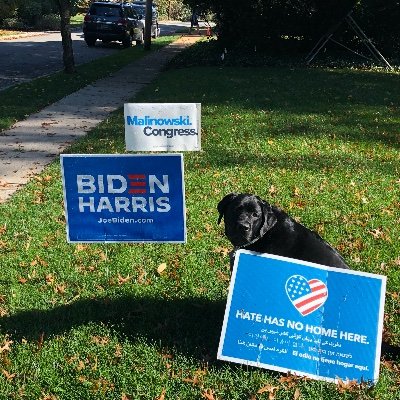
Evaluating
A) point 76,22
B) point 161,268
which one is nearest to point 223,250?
point 161,268

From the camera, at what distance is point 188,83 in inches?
609

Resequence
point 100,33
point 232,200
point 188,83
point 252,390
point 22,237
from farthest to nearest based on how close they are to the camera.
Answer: point 100,33 → point 188,83 → point 22,237 → point 232,200 → point 252,390

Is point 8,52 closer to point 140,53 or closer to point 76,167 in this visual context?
point 140,53

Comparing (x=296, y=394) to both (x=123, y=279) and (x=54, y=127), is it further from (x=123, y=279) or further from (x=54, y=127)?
(x=54, y=127)

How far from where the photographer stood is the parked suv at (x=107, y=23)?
27.9m

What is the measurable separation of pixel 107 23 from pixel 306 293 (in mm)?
26873

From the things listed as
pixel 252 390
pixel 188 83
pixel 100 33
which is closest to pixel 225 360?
pixel 252 390

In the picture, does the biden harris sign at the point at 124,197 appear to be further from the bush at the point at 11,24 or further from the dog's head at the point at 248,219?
the bush at the point at 11,24

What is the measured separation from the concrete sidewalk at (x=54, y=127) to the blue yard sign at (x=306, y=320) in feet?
13.4

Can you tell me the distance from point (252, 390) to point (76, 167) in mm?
1803

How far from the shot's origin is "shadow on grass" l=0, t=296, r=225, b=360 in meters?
3.77

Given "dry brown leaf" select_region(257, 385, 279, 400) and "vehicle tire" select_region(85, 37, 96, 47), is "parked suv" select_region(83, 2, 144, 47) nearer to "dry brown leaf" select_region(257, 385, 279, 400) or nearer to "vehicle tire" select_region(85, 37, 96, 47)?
"vehicle tire" select_region(85, 37, 96, 47)

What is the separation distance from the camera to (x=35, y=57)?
2183 centimetres

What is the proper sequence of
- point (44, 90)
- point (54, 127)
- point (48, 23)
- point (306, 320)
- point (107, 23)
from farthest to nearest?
point (48, 23) < point (107, 23) < point (44, 90) < point (54, 127) < point (306, 320)
